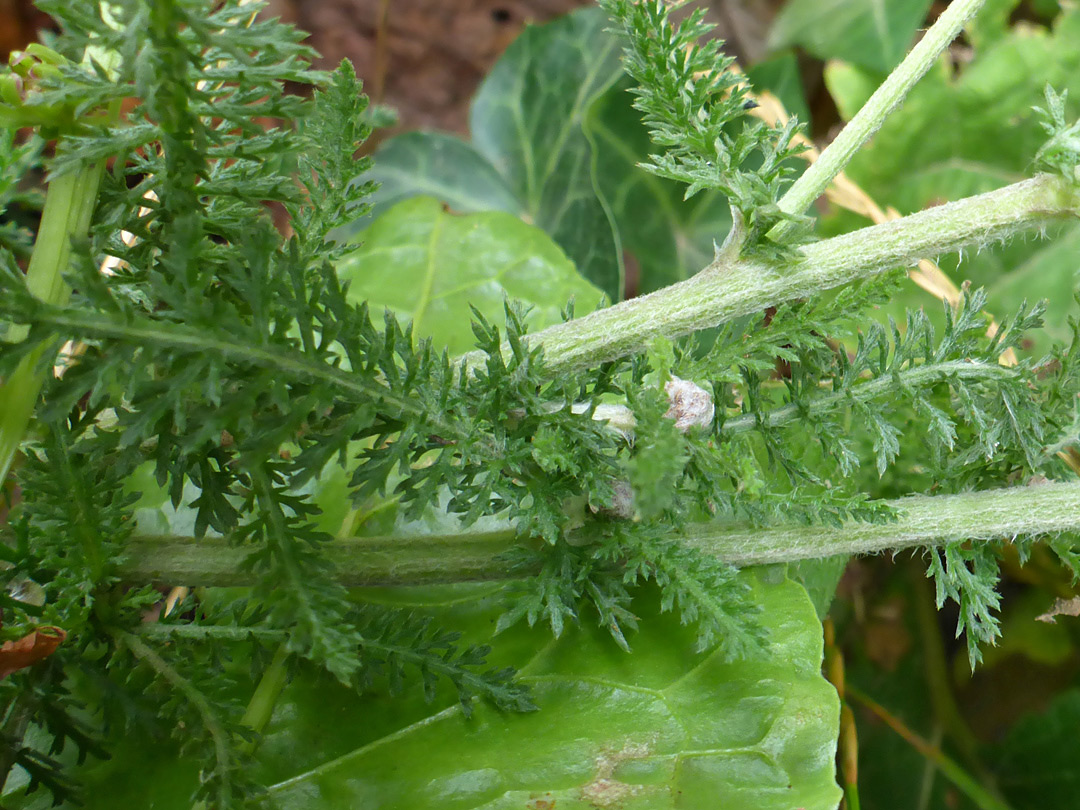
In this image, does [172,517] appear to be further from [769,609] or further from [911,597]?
[911,597]

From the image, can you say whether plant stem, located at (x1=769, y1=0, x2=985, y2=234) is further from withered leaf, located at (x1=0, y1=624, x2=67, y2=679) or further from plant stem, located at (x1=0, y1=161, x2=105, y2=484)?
withered leaf, located at (x1=0, y1=624, x2=67, y2=679)

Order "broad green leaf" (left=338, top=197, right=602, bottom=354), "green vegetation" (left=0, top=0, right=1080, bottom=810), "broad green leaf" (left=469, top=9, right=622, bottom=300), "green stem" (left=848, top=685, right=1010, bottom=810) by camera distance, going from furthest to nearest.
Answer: "broad green leaf" (left=469, top=9, right=622, bottom=300)
"green stem" (left=848, top=685, right=1010, bottom=810)
"broad green leaf" (left=338, top=197, right=602, bottom=354)
"green vegetation" (left=0, top=0, right=1080, bottom=810)

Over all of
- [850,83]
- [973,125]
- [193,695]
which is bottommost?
[193,695]

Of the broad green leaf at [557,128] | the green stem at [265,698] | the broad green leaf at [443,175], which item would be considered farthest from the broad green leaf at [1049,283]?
the green stem at [265,698]

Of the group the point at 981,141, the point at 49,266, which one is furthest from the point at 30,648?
the point at 981,141

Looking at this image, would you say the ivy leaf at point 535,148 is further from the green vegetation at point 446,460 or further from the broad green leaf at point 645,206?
the green vegetation at point 446,460

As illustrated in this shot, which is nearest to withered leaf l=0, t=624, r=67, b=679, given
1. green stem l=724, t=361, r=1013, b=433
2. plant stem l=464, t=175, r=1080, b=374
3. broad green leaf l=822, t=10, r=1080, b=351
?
plant stem l=464, t=175, r=1080, b=374

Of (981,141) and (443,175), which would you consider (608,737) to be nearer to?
(443,175)
